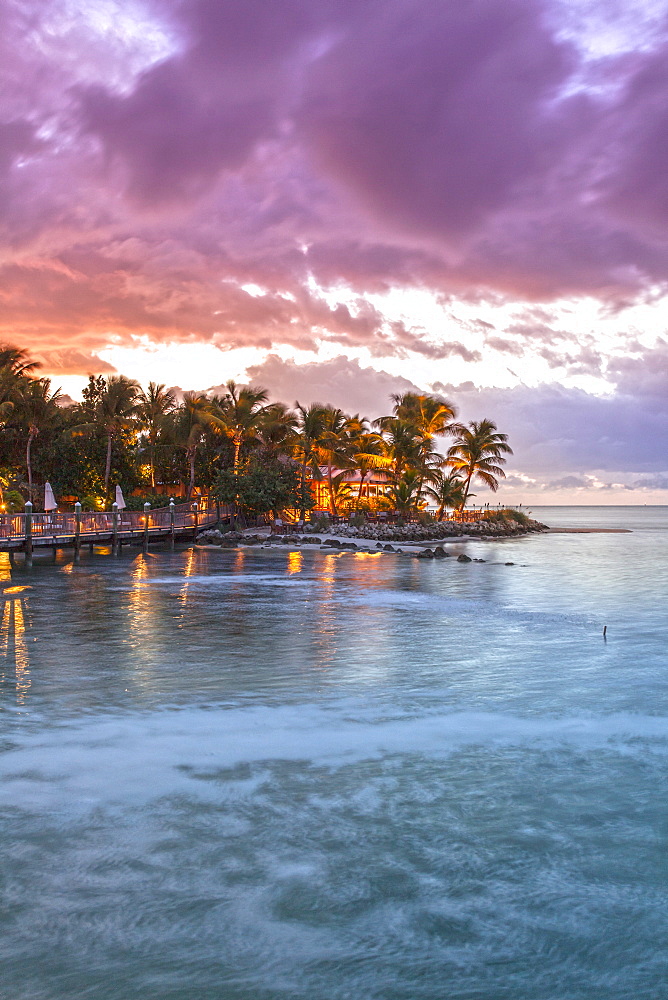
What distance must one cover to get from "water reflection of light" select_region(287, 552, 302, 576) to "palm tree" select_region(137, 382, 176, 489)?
17.7 m

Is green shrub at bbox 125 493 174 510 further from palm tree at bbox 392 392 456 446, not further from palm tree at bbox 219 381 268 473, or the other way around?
palm tree at bbox 392 392 456 446

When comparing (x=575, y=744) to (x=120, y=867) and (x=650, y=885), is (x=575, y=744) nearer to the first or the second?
(x=650, y=885)

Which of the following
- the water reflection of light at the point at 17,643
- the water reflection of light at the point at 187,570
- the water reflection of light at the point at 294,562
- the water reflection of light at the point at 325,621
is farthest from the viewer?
the water reflection of light at the point at 294,562

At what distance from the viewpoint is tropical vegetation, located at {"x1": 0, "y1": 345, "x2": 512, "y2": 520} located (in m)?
50.4

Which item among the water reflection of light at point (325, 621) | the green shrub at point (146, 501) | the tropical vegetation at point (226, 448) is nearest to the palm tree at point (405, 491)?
the tropical vegetation at point (226, 448)

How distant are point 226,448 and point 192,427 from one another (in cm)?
401

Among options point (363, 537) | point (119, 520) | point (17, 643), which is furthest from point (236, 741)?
point (363, 537)

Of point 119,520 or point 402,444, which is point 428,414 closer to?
point 402,444

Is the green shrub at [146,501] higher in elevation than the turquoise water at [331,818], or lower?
higher

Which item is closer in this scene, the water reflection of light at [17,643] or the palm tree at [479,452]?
the water reflection of light at [17,643]

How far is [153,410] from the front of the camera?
2288 inches

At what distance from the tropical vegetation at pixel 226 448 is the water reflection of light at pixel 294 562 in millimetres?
9283

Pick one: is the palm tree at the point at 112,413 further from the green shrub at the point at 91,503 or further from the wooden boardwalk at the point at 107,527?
the wooden boardwalk at the point at 107,527

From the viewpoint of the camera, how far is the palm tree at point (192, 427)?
50.8 metres
